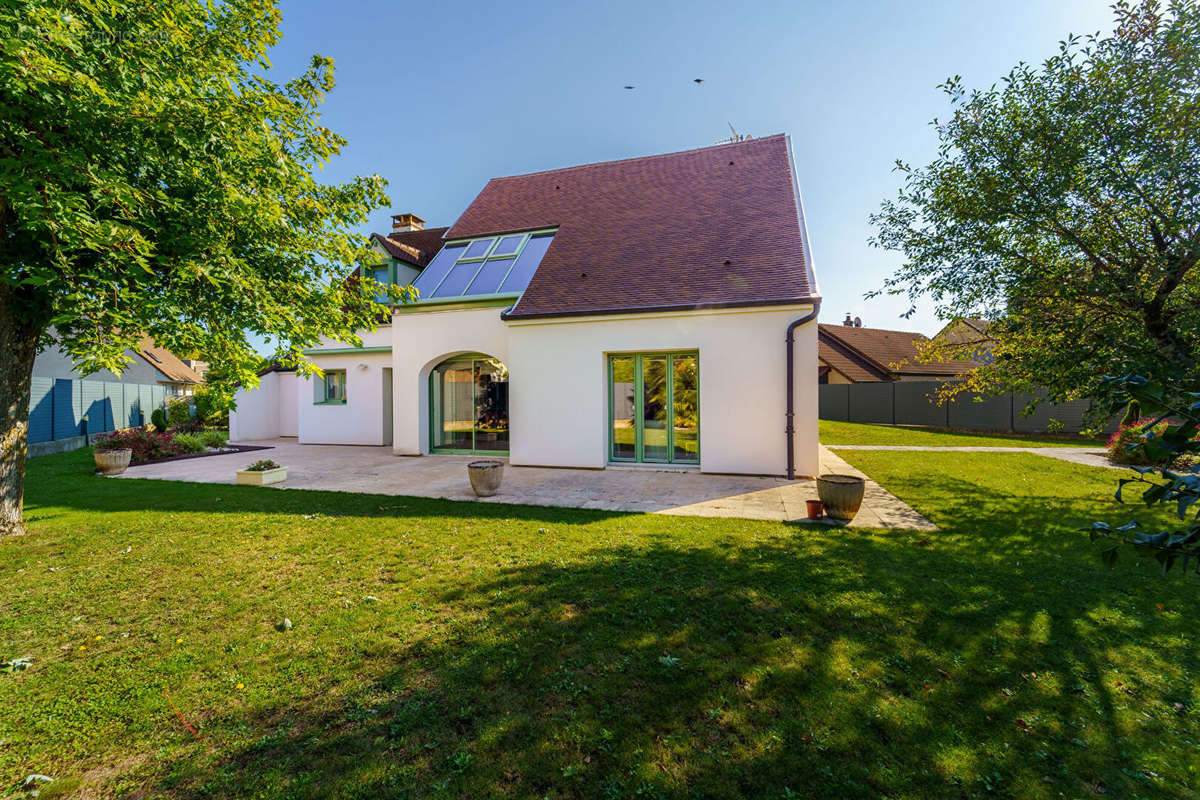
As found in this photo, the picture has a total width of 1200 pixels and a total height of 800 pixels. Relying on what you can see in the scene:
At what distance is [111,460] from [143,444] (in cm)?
224

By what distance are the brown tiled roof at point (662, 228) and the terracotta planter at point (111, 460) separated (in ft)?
31.7

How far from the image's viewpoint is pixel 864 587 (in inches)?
173

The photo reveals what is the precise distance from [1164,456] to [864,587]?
3.45m

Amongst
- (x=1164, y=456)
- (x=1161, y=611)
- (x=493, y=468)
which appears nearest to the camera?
(x=1164, y=456)

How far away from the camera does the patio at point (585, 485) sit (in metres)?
7.26

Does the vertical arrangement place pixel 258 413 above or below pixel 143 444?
above

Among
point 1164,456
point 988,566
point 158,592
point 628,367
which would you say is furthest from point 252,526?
point 988,566

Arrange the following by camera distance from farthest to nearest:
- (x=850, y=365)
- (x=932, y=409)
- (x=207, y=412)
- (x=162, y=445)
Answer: (x=850, y=365), (x=932, y=409), (x=207, y=412), (x=162, y=445)

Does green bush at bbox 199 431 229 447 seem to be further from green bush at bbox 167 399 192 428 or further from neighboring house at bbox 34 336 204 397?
green bush at bbox 167 399 192 428

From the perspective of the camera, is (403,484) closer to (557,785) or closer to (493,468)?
(493,468)

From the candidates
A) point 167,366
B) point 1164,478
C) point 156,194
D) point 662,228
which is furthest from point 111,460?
point 167,366

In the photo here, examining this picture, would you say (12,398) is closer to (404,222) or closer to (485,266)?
(485,266)

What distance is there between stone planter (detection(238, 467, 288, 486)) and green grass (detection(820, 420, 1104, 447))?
51.2ft

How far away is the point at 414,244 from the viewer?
1792 cm
